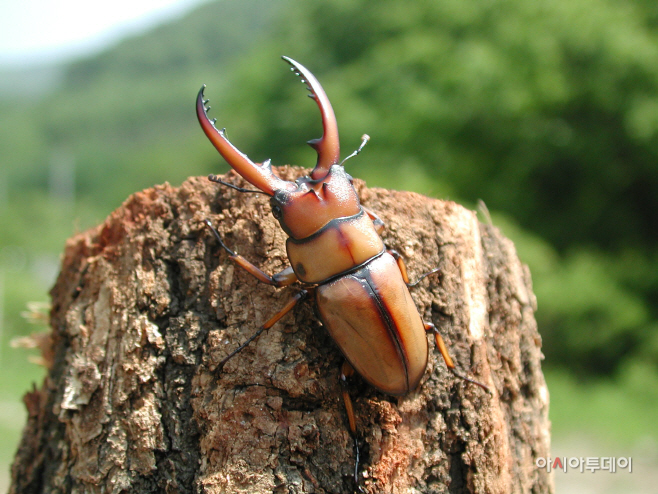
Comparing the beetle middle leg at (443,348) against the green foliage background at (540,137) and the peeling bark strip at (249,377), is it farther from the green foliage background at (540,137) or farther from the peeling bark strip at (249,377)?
the green foliage background at (540,137)

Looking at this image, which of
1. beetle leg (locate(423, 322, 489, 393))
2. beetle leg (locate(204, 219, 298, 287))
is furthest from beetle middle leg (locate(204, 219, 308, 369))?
beetle leg (locate(423, 322, 489, 393))

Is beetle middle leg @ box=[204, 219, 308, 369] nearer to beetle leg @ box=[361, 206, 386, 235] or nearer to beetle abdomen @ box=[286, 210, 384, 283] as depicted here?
beetle abdomen @ box=[286, 210, 384, 283]

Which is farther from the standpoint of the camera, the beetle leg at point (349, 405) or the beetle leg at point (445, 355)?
the beetle leg at point (445, 355)

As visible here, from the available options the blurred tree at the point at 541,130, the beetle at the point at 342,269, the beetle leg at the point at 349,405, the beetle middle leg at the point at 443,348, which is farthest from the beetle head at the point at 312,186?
the blurred tree at the point at 541,130

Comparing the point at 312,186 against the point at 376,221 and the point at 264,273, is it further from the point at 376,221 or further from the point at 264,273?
the point at 264,273

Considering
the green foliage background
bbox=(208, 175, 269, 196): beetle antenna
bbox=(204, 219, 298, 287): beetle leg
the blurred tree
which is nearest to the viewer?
bbox=(204, 219, 298, 287): beetle leg

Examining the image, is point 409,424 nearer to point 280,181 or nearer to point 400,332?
point 400,332
